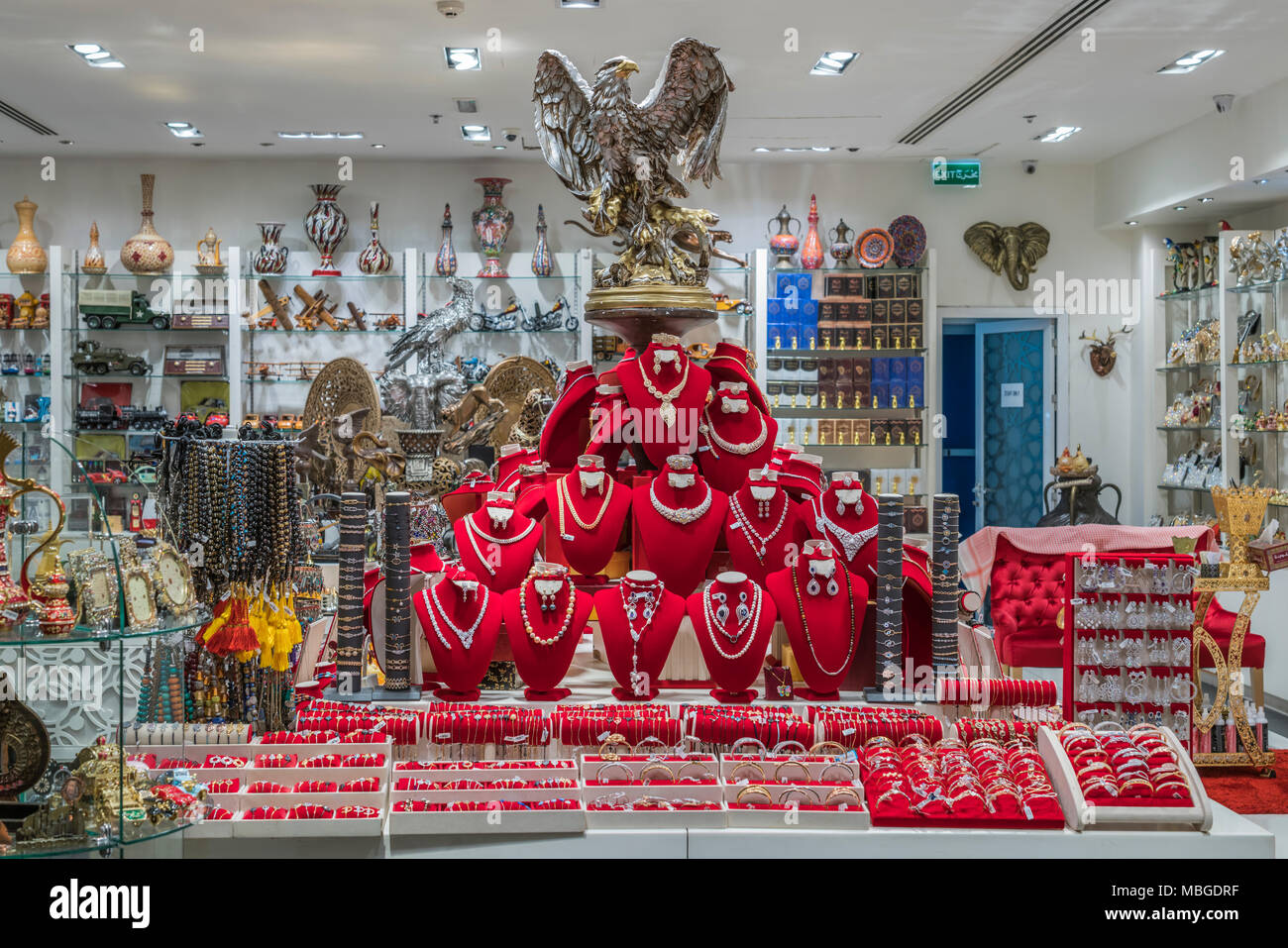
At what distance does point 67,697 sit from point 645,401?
2.05 meters

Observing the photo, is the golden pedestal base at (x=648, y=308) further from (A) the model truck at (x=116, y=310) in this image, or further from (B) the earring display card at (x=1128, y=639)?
(A) the model truck at (x=116, y=310)

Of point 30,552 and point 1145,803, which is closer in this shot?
point 30,552

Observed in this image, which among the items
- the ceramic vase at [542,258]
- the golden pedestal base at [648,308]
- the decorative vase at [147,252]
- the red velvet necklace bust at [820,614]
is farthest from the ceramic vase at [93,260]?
the red velvet necklace bust at [820,614]

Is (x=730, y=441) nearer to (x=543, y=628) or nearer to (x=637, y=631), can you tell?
(x=637, y=631)

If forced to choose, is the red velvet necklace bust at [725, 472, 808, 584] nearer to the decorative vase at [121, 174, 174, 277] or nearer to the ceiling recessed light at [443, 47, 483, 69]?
the ceiling recessed light at [443, 47, 483, 69]

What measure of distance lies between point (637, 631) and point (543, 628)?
0.84ft

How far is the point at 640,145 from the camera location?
397 cm

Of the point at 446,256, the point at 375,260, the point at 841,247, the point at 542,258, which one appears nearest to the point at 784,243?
the point at 841,247

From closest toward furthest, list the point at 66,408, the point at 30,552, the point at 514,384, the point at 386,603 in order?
the point at 30,552 < the point at 386,603 < the point at 514,384 < the point at 66,408

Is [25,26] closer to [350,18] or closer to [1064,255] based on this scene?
[350,18]

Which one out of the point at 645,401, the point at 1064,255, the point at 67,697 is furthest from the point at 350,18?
the point at 1064,255

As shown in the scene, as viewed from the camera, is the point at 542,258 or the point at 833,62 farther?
the point at 542,258

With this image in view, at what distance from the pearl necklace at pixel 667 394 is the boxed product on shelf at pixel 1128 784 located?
159 centimetres
